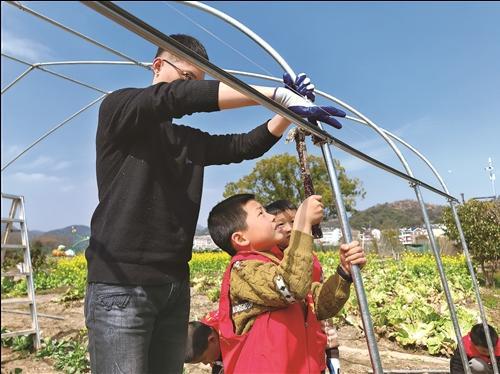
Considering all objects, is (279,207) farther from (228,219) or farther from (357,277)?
(357,277)

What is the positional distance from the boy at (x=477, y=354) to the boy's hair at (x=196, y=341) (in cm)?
176

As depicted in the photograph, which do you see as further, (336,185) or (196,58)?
(336,185)

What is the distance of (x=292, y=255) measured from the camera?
1.38 meters

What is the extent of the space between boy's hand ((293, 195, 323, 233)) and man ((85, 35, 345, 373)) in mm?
313

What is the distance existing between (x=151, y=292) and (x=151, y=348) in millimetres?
262

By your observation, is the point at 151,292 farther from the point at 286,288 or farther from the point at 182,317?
the point at 286,288

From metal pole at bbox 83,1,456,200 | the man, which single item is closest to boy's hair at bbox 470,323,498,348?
the man

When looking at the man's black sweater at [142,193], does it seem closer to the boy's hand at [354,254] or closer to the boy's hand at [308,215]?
the boy's hand at [308,215]

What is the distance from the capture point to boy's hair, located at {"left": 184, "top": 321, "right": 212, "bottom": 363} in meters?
1.99

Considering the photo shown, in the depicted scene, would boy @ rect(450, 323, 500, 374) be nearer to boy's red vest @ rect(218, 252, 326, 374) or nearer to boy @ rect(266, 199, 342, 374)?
boy @ rect(266, 199, 342, 374)

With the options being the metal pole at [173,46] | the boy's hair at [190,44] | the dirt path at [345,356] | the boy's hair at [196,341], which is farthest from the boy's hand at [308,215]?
the dirt path at [345,356]

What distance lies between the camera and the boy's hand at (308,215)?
1421mm

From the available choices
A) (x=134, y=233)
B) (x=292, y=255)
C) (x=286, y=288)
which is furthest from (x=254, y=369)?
(x=134, y=233)

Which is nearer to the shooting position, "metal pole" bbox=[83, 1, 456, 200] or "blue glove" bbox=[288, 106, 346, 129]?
"metal pole" bbox=[83, 1, 456, 200]
